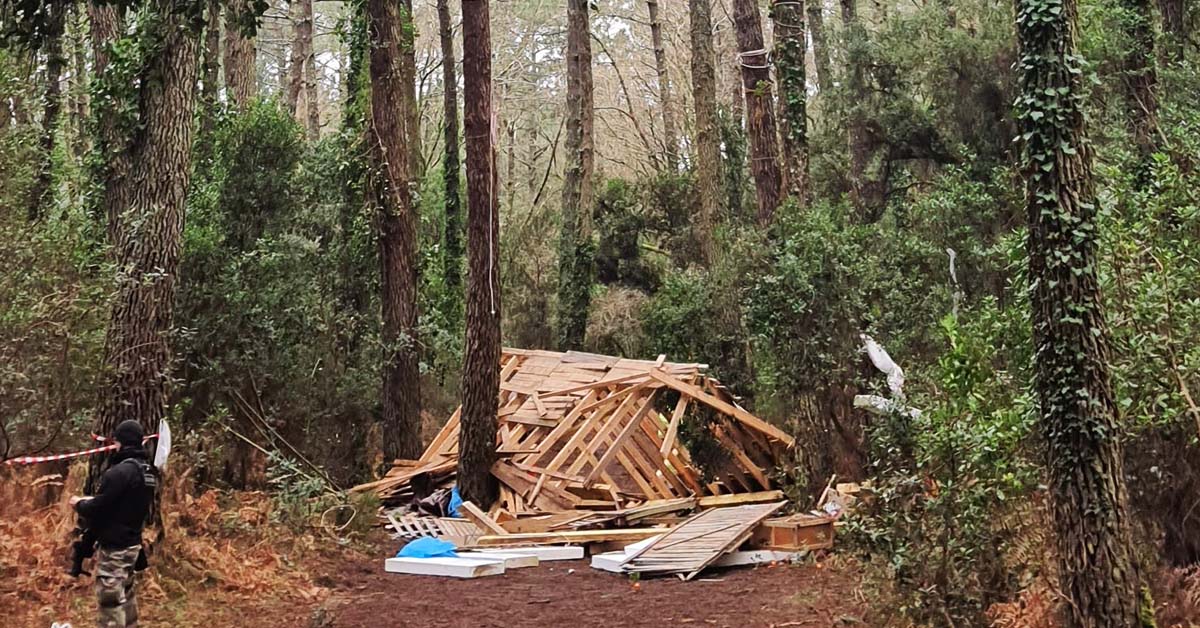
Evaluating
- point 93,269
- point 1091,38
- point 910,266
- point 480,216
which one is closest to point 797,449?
point 910,266

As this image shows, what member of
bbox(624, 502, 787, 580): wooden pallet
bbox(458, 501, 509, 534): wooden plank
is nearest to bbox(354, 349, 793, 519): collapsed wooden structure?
bbox(458, 501, 509, 534): wooden plank

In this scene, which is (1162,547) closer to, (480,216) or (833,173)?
(480,216)

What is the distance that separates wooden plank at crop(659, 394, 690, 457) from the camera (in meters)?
14.1

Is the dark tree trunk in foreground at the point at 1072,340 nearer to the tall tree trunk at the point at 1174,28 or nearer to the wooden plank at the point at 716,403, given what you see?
the wooden plank at the point at 716,403

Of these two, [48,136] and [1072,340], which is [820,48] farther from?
[1072,340]

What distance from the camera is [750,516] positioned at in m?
11.5

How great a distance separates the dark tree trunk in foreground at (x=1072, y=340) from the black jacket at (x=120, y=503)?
5633 mm

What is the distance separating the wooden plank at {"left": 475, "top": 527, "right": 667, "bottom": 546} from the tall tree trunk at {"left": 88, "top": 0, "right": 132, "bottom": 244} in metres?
5.20

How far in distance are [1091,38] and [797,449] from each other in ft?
21.0

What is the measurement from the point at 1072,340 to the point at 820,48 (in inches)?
713

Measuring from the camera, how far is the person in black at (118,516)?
6859 mm

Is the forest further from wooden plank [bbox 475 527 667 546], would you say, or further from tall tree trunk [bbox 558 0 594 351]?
wooden plank [bbox 475 527 667 546]

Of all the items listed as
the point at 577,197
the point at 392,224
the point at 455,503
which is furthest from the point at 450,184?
the point at 455,503

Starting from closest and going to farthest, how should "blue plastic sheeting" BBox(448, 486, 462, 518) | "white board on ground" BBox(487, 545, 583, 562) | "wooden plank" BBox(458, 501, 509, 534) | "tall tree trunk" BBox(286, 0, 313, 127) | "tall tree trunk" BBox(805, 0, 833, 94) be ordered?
"white board on ground" BBox(487, 545, 583, 562) → "wooden plank" BBox(458, 501, 509, 534) → "blue plastic sheeting" BBox(448, 486, 462, 518) → "tall tree trunk" BBox(805, 0, 833, 94) → "tall tree trunk" BBox(286, 0, 313, 127)
